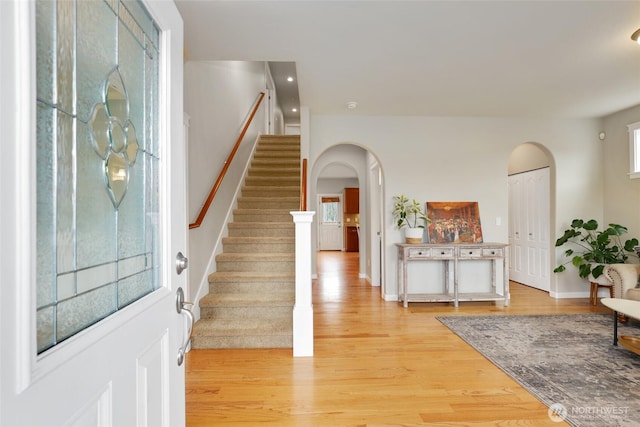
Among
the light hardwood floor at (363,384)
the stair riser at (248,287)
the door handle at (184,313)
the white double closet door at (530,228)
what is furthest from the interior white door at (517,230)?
the door handle at (184,313)

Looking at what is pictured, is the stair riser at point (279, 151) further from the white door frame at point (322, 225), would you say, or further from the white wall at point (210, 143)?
the white door frame at point (322, 225)

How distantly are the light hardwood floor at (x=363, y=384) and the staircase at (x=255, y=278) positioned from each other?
151 mm

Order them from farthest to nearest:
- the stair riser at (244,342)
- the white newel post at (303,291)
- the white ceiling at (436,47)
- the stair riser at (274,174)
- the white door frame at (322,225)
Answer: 1. the white door frame at (322,225)
2. the stair riser at (274,174)
3. the stair riser at (244,342)
4. the white newel post at (303,291)
5. the white ceiling at (436,47)

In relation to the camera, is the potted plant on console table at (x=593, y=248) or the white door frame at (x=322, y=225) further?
the white door frame at (x=322, y=225)

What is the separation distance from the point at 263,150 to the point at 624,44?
16.1 feet

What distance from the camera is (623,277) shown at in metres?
3.66

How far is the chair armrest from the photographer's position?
365cm

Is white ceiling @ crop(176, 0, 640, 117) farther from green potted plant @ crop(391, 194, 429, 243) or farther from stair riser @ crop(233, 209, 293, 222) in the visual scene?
stair riser @ crop(233, 209, 293, 222)

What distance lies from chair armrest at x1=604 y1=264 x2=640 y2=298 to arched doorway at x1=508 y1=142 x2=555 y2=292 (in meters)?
1.16

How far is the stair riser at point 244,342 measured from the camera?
2982 millimetres

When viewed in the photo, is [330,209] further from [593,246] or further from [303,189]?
[303,189]

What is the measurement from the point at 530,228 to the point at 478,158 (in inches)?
69.5

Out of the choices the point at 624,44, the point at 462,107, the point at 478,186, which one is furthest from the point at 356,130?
the point at 624,44

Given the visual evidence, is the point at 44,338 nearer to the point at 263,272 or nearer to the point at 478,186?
the point at 263,272
